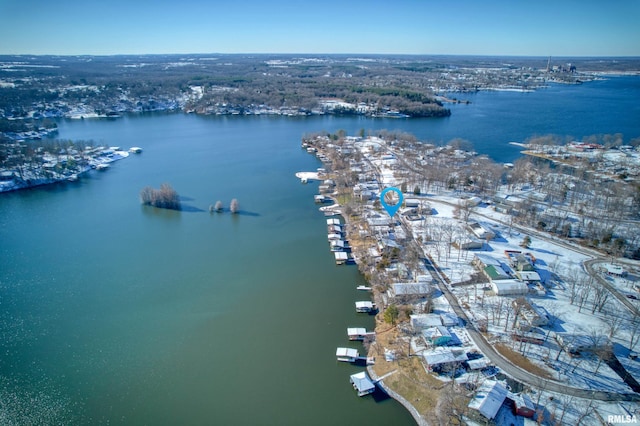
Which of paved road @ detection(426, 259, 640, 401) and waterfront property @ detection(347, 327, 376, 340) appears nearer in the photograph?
paved road @ detection(426, 259, 640, 401)

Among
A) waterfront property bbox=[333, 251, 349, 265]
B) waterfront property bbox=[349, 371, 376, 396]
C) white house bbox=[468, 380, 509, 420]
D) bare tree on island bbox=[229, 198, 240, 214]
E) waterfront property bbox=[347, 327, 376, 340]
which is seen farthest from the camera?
bare tree on island bbox=[229, 198, 240, 214]

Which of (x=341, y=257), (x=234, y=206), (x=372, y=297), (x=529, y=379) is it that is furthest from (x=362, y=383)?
(x=234, y=206)

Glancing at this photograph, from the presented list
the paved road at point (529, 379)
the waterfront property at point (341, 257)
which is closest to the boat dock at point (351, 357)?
the paved road at point (529, 379)

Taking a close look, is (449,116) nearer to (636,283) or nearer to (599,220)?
(599,220)

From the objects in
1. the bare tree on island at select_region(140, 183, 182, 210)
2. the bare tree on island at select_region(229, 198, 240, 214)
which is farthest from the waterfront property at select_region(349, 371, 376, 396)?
the bare tree on island at select_region(140, 183, 182, 210)

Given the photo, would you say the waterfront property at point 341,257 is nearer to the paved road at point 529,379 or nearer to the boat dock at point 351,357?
the boat dock at point 351,357

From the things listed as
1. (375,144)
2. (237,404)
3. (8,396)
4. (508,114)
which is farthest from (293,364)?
(508,114)

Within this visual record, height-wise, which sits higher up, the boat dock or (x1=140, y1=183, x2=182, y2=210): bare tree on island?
(x1=140, y1=183, x2=182, y2=210): bare tree on island

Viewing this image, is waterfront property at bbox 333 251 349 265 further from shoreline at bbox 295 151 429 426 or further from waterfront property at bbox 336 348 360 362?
waterfront property at bbox 336 348 360 362

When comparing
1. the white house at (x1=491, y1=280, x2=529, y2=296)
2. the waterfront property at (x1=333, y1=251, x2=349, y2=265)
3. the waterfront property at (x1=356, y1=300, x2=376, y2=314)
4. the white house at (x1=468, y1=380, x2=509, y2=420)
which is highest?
the white house at (x1=491, y1=280, x2=529, y2=296)
